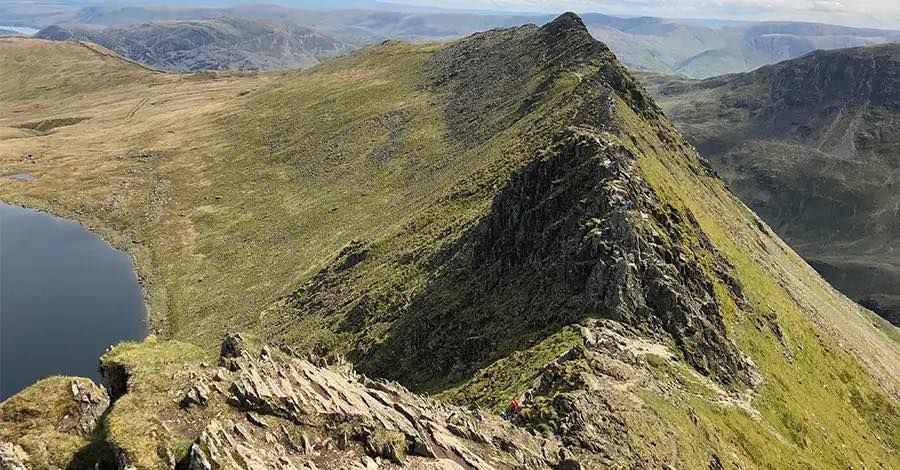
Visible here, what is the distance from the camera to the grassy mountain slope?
133ft

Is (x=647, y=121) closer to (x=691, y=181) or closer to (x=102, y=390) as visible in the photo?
(x=691, y=181)

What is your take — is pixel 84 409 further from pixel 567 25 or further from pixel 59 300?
pixel 567 25

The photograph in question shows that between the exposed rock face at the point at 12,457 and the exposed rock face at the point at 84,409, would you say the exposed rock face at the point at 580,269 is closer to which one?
the exposed rock face at the point at 84,409

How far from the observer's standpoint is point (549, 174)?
221 ft

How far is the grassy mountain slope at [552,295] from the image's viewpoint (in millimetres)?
40594

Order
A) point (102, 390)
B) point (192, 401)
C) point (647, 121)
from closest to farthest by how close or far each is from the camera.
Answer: point (192, 401) < point (102, 390) < point (647, 121)

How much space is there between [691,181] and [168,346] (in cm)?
9612

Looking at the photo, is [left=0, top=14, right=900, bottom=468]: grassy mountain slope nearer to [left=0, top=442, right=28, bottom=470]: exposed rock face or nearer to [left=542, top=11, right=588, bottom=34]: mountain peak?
[left=0, top=442, right=28, bottom=470]: exposed rock face

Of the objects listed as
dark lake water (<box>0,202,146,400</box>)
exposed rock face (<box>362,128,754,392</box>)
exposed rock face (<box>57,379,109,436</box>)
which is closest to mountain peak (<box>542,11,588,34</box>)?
exposed rock face (<box>362,128,754,392</box>)

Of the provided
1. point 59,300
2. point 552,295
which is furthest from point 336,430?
point 59,300

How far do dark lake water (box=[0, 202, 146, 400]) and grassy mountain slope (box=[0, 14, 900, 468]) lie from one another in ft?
18.4

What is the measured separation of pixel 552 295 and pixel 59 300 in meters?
92.7

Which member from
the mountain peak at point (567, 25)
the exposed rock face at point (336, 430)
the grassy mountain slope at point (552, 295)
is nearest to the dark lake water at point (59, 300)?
the grassy mountain slope at point (552, 295)

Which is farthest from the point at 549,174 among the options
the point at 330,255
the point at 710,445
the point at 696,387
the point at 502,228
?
the point at 330,255
